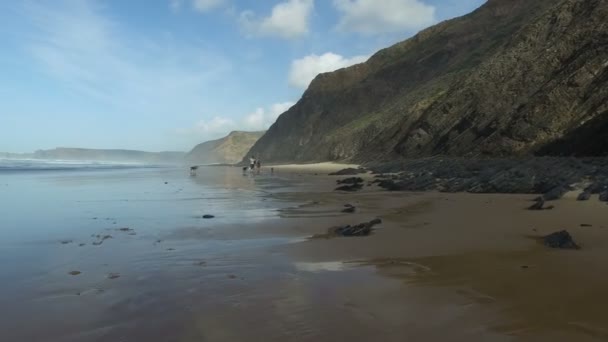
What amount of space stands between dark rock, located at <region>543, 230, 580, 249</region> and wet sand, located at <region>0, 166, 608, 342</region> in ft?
0.89

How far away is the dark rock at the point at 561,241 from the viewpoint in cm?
724

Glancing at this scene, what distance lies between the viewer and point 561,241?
7344mm

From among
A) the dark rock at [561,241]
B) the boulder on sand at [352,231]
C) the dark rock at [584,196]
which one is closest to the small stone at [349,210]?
the boulder on sand at [352,231]

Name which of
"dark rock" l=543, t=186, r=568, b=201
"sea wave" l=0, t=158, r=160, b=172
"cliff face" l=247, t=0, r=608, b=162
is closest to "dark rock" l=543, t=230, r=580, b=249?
"dark rock" l=543, t=186, r=568, b=201

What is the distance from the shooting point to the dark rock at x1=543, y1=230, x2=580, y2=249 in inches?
285

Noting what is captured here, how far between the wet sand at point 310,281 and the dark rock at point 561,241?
0.27 metres

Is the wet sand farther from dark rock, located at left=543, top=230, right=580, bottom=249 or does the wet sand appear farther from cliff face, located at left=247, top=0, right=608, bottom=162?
cliff face, located at left=247, top=0, right=608, bottom=162

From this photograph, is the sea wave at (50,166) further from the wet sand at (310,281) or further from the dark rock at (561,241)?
the dark rock at (561,241)

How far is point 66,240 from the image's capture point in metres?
9.48

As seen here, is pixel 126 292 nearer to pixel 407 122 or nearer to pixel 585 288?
pixel 585 288

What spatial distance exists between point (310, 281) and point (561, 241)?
4.21 meters

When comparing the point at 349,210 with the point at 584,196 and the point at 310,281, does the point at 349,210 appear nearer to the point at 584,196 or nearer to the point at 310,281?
the point at 584,196

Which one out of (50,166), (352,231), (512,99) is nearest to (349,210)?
(352,231)

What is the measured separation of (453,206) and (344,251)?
6.79 meters
